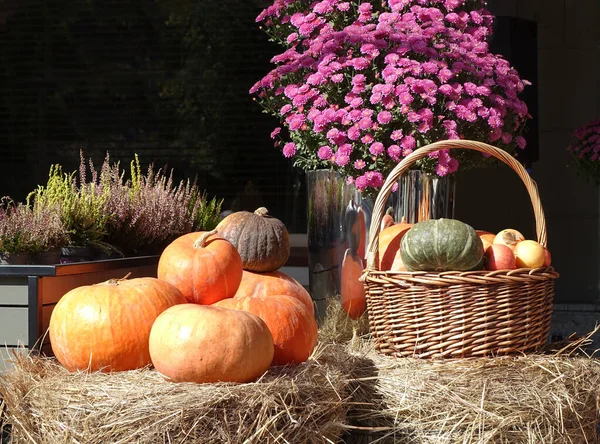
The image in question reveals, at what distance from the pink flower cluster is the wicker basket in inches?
142

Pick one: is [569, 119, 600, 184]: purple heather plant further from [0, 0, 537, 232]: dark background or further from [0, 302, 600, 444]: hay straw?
[0, 302, 600, 444]: hay straw

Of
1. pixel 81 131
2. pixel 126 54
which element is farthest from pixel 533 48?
pixel 81 131

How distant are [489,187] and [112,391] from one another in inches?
213

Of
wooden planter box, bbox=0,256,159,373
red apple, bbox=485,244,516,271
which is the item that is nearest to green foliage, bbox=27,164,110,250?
wooden planter box, bbox=0,256,159,373

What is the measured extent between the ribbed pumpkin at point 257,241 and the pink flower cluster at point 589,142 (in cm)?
379

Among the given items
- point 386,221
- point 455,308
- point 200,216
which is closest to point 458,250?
point 455,308

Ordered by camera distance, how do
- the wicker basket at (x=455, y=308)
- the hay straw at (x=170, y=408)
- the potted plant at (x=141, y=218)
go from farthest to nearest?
the potted plant at (x=141, y=218)
the wicker basket at (x=455, y=308)
the hay straw at (x=170, y=408)

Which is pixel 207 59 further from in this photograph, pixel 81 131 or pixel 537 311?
pixel 537 311

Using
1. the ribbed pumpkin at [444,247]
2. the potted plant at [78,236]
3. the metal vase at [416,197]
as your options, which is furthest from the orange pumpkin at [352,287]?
the potted plant at [78,236]

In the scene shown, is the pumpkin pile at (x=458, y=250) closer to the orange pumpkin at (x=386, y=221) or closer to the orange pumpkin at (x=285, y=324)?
the orange pumpkin at (x=386, y=221)

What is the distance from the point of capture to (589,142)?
6.10 meters

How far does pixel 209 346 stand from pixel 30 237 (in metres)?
1.15

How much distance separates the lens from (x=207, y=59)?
542 centimetres

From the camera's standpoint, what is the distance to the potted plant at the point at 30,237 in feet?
9.57
